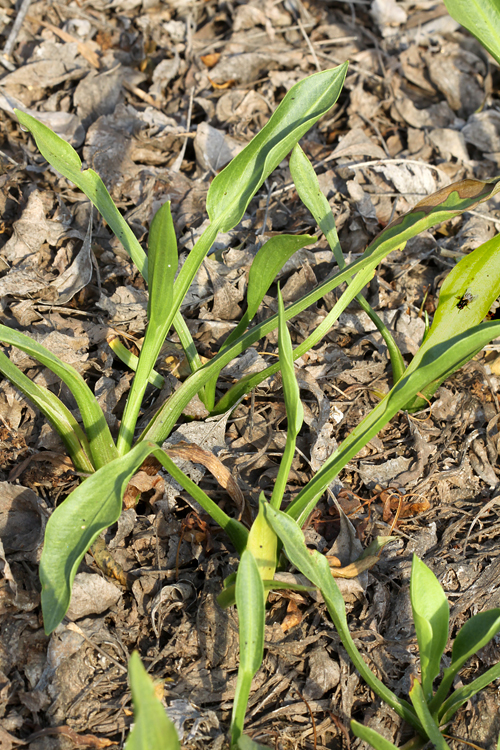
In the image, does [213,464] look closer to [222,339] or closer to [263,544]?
[263,544]

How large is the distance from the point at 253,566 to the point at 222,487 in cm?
45

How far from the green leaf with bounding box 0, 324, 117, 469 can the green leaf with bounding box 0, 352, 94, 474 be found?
41 mm

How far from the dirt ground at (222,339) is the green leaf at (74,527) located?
0.97 feet

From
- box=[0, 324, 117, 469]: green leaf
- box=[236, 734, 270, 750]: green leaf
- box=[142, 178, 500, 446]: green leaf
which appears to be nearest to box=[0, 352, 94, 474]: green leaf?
box=[0, 324, 117, 469]: green leaf

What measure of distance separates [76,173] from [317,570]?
3.37 feet

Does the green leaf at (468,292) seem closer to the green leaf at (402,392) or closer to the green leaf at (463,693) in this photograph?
the green leaf at (402,392)

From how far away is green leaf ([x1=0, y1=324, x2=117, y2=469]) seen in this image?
3.56ft

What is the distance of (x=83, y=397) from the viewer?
1.21 metres

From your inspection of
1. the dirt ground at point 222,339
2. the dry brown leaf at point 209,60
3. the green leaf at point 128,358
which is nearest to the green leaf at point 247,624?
the dirt ground at point 222,339

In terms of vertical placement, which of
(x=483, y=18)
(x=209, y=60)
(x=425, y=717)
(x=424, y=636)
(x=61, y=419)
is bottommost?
(x=425, y=717)

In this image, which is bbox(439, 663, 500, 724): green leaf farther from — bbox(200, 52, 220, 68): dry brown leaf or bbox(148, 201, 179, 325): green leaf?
bbox(200, 52, 220, 68): dry brown leaf

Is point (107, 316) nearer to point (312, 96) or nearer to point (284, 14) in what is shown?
point (312, 96)

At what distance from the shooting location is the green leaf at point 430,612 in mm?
1051

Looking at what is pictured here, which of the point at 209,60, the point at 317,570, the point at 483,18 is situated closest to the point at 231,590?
the point at 317,570
